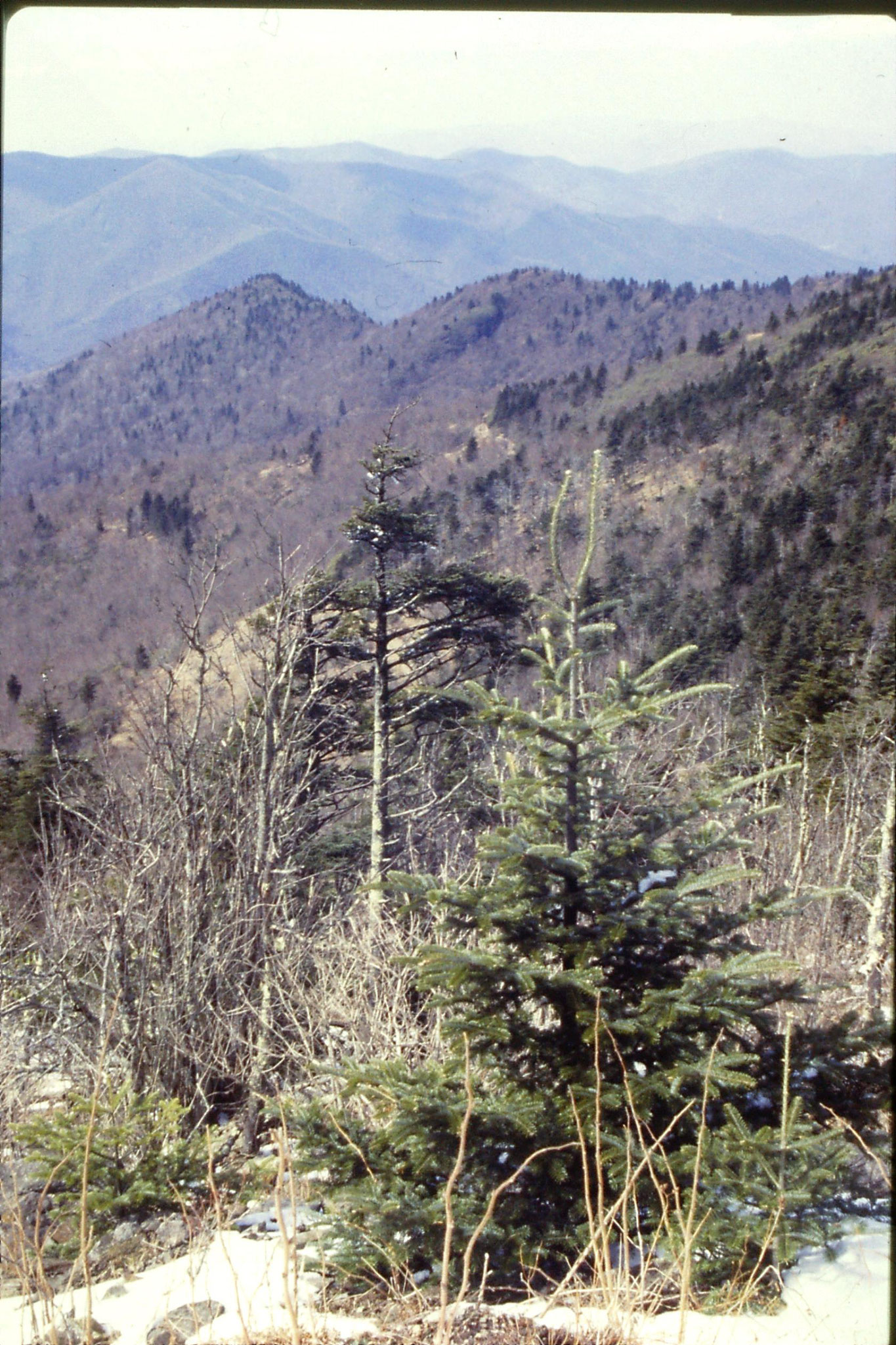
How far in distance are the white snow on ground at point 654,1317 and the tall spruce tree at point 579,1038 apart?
221mm

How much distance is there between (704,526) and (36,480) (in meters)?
78.2

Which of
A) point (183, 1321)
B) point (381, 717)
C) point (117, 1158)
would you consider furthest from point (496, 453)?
point (183, 1321)

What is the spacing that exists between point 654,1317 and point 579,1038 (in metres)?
1.27

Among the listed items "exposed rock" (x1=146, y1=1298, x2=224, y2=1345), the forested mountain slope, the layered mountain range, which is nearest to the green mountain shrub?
"exposed rock" (x1=146, y1=1298, x2=224, y2=1345)

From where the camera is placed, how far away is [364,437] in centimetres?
6212

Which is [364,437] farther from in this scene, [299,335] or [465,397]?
[299,335]

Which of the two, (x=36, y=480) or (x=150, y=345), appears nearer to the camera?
(x=36, y=480)

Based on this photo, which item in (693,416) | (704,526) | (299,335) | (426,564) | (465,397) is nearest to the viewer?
(426,564)

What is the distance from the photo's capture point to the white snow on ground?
2812 mm

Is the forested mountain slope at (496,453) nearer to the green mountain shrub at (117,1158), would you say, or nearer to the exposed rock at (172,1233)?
the green mountain shrub at (117,1158)

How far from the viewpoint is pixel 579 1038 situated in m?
4.10

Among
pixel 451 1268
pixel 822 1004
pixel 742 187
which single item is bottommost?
pixel 451 1268

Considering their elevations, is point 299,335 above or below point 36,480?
above

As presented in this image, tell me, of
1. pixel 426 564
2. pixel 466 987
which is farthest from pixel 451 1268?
pixel 426 564
